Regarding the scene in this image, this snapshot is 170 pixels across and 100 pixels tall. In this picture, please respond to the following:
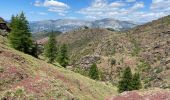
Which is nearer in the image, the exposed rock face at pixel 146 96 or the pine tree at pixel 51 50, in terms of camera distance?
the exposed rock face at pixel 146 96

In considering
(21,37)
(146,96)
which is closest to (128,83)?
(21,37)

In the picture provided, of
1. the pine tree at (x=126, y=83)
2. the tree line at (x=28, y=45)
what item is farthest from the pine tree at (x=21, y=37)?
the pine tree at (x=126, y=83)

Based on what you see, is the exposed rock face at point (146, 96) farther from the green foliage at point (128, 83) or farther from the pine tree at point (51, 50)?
the pine tree at point (51, 50)

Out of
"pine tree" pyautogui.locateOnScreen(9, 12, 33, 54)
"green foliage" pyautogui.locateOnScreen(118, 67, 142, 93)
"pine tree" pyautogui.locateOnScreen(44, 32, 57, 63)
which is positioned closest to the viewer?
"pine tree" pyautogui.locateOnScreen(9, 12, 33, 54)

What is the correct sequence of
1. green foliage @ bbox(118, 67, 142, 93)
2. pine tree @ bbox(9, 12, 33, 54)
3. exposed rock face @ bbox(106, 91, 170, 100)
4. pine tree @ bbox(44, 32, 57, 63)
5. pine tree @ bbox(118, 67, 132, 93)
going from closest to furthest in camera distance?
1. exposed rock face @ bbox(106, 91, 170, 100)
2. pine tree @ bbox(9, 12, 33, 54)
3. pine tree @ bbox(118, 67, 132, 93)
4. green foliage @ bbox(118, 67, 142, 93)
5. pine tree @ bbox(44, 32, 57, 63)

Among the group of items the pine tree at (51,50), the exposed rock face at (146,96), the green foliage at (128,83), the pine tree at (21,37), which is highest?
the pine tree at (21,37)

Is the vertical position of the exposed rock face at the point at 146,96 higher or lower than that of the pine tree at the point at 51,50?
higher

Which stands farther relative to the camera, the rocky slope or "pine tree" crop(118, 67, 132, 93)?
"pine tree" crop(118, 67, 132, 93)

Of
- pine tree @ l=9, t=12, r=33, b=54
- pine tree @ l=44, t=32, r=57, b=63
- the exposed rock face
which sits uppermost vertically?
pine tree @ l=9, t=12, r=33, b=54

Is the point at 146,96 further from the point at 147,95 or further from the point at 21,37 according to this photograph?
the point at 21,37

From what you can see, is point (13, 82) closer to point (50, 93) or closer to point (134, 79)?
point (50, 93)

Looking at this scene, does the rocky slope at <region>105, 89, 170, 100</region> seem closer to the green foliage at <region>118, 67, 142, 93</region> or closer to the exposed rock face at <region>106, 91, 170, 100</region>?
the exposed rock face at <region>106, 91, 170, 100</region>

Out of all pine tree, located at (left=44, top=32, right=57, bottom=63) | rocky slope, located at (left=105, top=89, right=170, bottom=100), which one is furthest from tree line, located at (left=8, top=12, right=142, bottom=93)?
rocky slope, located at (left=105, top=89, right=170, bottom=100)

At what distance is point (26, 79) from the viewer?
1433 inches
